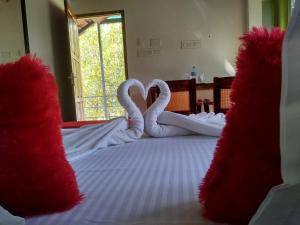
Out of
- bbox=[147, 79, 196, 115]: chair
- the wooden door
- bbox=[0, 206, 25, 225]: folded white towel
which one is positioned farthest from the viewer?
the wooden door

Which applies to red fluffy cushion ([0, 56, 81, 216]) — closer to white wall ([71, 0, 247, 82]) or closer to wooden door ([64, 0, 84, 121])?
wooden door ([64, 0, 84, 121])

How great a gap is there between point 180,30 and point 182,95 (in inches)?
71.1

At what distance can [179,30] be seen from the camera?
405 cm

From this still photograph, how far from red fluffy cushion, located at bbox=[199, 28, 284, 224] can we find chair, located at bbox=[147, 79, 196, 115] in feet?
6.77

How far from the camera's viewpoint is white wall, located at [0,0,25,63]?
2.58 m

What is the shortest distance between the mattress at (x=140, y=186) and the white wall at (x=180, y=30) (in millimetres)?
3053

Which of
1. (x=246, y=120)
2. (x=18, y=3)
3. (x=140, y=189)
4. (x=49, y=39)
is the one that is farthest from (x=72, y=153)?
(x=49, y=39)

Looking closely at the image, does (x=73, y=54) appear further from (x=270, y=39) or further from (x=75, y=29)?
(x=270, y=39)

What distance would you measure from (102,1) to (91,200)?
13.1 ft

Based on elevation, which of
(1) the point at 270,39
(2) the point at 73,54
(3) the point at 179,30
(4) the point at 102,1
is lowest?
(1) the point at 270,39

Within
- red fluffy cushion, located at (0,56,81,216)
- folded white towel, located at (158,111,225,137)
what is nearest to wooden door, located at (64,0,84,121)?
folded white towel, located at (158,111,225,137)

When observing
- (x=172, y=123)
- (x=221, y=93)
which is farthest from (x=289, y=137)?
(x=221, y=93)

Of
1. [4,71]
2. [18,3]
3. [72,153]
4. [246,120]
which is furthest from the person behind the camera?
[18,3]

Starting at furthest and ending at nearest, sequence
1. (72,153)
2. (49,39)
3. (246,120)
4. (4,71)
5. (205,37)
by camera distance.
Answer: (205,37) → (49,39) → (72,153) → (4,71) → (246,120)
